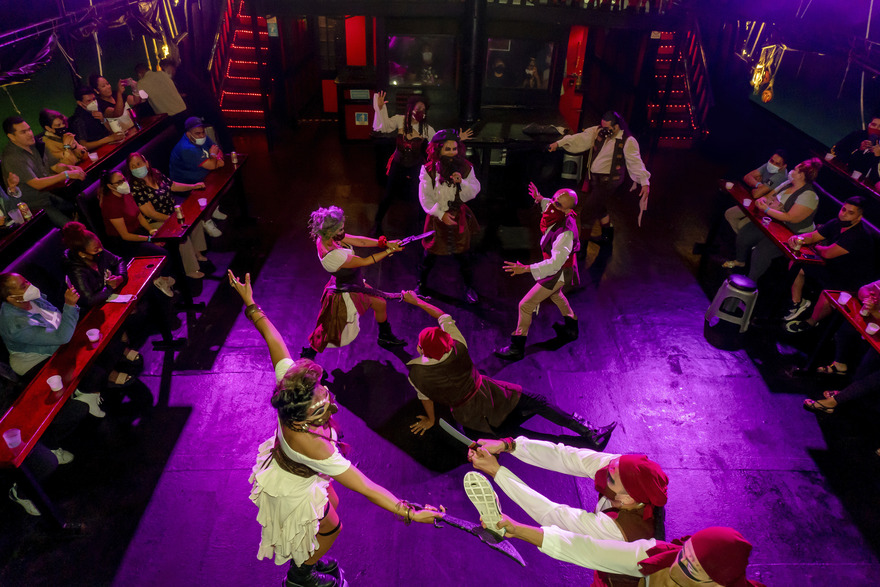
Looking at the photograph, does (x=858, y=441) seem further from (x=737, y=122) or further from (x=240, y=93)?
(x=240, y=93)

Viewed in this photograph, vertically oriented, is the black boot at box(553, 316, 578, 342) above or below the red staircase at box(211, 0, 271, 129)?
below

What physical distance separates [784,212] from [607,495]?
4528 millimetres

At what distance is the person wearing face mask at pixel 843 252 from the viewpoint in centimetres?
480

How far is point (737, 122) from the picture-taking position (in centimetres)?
936

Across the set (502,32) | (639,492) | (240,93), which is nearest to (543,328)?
(639,492)

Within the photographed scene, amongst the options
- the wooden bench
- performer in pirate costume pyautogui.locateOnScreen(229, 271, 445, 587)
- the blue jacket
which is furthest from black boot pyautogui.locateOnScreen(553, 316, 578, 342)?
the blue jacket

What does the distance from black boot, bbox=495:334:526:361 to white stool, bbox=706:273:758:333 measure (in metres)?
2.04

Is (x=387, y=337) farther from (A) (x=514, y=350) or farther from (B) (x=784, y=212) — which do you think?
(B) (x=784, y=212)

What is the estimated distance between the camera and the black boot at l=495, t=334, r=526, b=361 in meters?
4.84

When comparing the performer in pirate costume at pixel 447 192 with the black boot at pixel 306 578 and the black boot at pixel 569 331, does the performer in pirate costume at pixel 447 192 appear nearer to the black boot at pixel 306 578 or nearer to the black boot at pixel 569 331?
the black boot at pixel 569 331

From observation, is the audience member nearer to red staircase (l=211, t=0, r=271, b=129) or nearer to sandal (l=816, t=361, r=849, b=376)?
red staircase (l=211, t=0, r=271, b=129)

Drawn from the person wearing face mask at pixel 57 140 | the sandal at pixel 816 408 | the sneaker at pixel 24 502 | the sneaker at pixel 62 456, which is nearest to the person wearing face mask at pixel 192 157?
the person wearing face mask at pixel 57 140

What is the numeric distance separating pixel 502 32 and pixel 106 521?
8085mm

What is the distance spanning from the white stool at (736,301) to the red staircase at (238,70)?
25.8 ft
